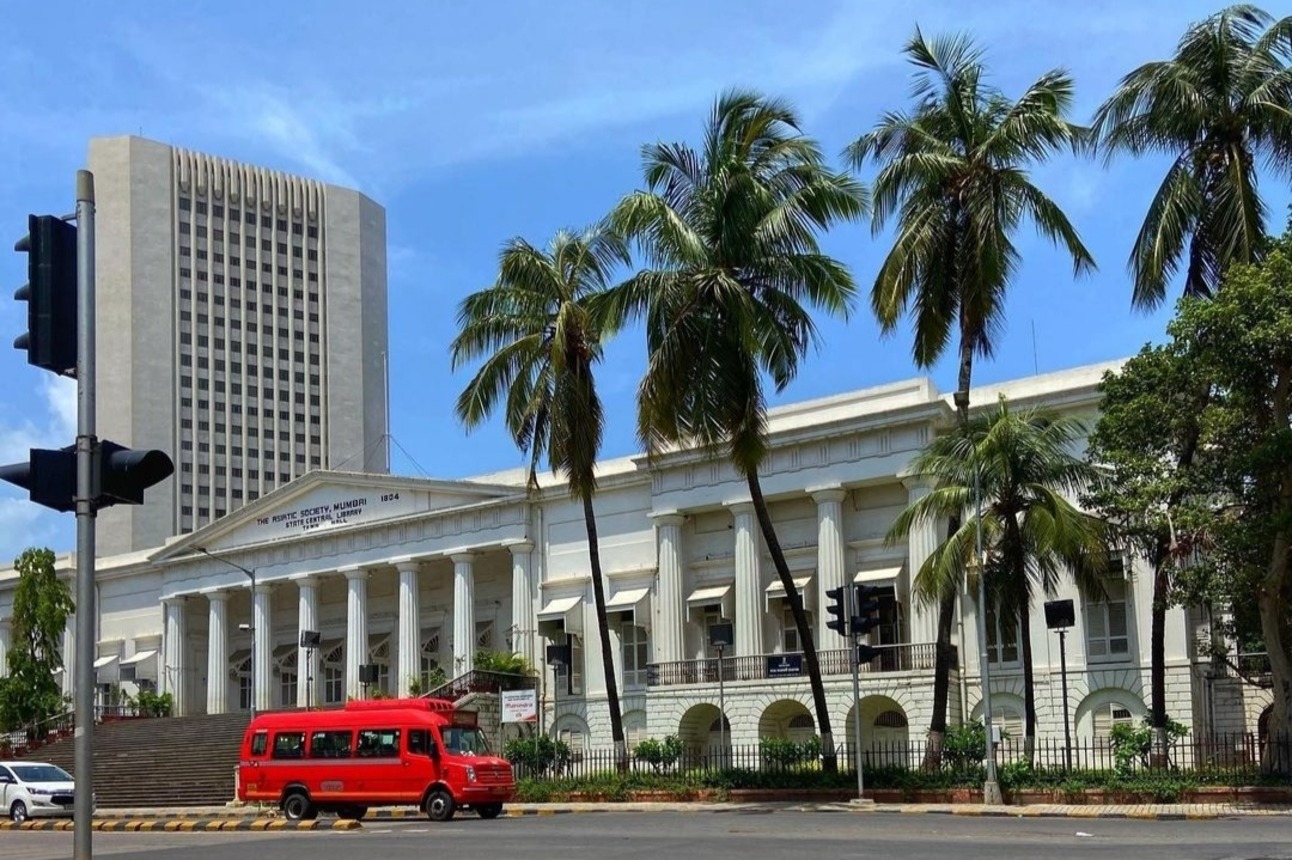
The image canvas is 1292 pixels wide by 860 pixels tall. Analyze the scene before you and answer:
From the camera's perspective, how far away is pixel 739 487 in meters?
48.3

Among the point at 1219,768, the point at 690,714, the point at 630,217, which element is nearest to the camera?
the point at 1219,768

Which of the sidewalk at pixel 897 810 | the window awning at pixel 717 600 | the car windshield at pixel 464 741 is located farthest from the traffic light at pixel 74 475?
the window awning at pixel 717 600

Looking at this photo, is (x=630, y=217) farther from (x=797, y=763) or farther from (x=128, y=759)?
(x=128, y=759)

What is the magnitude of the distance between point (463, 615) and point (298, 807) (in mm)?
23077

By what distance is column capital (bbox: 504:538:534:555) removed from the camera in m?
54.0

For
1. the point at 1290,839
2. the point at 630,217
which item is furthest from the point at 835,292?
the point at 1290,839

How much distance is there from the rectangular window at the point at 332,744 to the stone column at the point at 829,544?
18.4 metres

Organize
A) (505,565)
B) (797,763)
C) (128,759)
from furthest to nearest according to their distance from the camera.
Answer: (505,565)
(128,759)
(797,763)

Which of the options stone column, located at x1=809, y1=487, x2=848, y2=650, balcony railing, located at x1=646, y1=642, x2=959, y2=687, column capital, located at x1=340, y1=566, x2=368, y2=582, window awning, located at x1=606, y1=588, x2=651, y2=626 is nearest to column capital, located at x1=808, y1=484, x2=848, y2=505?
stone column, located at x1=809, y1=487, x2=848, y2=650

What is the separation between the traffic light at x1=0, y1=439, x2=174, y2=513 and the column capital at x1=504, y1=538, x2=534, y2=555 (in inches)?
1794

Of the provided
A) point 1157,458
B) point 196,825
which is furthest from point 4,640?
point 1157,458

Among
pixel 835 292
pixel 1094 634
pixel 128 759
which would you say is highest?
pixel 835 292

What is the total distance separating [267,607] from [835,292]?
3537 centimetres

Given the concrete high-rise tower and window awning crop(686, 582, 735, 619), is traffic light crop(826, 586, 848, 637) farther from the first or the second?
the concrete high-rise tower
